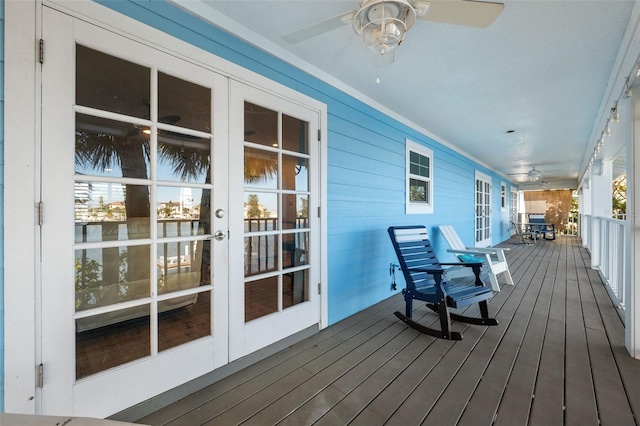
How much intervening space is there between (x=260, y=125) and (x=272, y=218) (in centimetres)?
75

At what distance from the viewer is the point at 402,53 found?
2.38 metres

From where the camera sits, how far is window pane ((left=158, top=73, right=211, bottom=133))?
176 cm

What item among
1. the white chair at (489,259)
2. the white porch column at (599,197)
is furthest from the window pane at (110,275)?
the white porch column at (599,197)

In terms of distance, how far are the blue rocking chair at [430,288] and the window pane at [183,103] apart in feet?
6.99

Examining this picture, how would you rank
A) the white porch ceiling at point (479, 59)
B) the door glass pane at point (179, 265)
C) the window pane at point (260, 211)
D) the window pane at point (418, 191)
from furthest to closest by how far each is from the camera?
1. the window pane at point (418, 191)
2. the window pane at point (260, 211)
3. the white porch ceiling at point (479, 59)
4. the door glass pane at point (179, 265)

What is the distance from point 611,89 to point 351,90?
101 inches

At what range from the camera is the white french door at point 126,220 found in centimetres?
138

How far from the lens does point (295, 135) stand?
2.54 metres

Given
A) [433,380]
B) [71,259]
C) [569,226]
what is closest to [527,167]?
[569,226]

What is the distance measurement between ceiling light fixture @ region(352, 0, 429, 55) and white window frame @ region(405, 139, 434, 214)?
2.69m

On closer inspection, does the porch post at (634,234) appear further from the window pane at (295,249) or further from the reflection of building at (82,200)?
the reflection of building at (82,200)

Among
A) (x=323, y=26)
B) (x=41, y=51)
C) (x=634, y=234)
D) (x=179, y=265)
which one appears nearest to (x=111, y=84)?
(x=41, y=51)

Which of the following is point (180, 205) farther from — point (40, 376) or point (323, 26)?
point (323, 26)

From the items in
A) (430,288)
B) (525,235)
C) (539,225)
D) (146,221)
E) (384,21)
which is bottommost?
(525,235)
